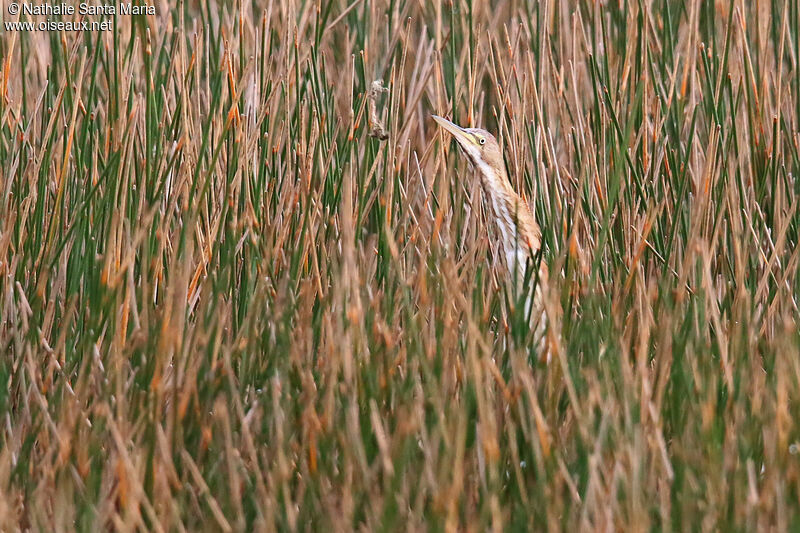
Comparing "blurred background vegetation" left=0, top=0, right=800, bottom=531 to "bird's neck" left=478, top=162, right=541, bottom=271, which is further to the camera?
"bird's neck" left=478, top=162, right=541, bottom=271

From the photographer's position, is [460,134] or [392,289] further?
[460,134]

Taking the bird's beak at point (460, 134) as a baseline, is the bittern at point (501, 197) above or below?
below

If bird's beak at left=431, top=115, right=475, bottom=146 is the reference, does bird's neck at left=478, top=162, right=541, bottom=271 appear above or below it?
below

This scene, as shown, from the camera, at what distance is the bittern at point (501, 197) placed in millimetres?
2889

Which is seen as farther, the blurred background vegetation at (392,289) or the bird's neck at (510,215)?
the bird's neck at (510,215)

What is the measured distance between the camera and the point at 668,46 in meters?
3.26

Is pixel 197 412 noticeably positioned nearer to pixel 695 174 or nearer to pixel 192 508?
pixel 192 508

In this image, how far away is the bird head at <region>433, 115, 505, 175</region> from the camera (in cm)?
289

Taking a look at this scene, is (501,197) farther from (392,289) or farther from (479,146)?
(392,289)

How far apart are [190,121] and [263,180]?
0.75ft

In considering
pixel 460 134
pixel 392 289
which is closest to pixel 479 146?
pixel 460 134

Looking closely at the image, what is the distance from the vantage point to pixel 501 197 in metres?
2.93

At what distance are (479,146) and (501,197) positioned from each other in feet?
0.45

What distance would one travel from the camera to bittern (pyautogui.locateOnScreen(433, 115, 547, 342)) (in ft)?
9.48
